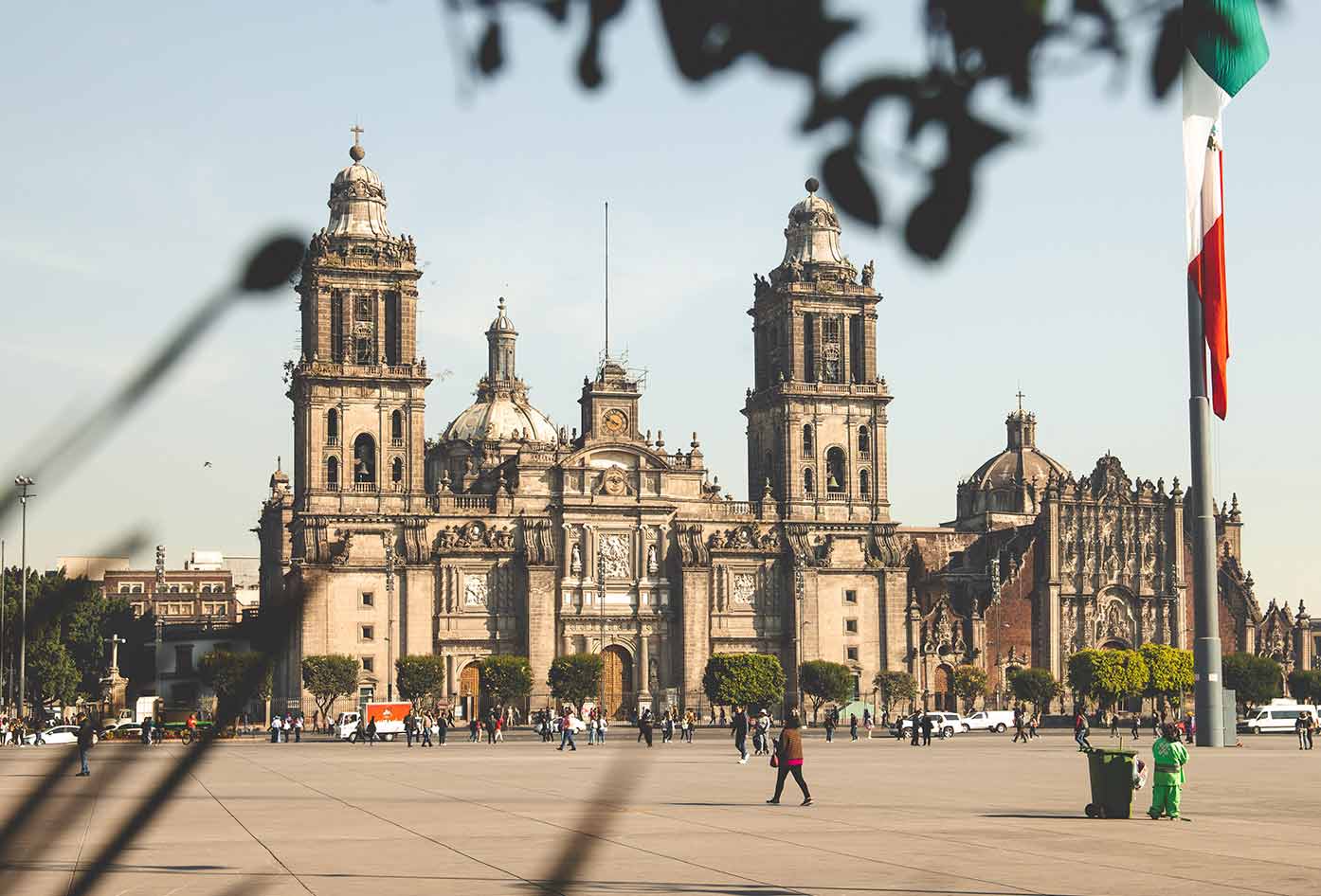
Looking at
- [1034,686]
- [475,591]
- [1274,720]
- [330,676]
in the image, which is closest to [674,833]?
[1274,720]

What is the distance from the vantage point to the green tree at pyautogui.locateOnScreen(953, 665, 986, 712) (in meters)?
100

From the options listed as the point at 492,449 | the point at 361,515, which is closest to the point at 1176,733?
the point at 361,515

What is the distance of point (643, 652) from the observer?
98.0 meters

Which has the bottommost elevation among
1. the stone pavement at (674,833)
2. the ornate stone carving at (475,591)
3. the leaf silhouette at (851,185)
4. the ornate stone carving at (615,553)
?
the stone pavement at (674,833)

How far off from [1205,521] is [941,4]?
47.0 metres

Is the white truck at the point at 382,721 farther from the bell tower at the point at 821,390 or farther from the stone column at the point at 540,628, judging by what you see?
the bell tower at the point at 821,390

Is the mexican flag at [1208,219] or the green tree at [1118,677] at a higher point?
the mexican flag at [1208,219]

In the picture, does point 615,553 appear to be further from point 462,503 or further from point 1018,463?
point 1018,463

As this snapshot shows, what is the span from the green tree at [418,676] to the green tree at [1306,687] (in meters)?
43.7

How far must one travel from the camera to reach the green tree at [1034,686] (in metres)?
95.9

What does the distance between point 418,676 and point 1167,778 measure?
66448mm

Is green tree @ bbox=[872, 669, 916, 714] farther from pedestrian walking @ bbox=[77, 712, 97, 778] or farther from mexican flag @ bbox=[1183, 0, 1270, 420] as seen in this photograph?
pedestrian walking @ bbox=[77, 712, 97, 778]

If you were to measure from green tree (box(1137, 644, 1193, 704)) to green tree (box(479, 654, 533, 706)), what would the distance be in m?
27.9

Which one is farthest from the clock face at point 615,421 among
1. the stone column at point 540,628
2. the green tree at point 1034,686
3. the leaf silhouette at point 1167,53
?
the leaf silhouette at point 1167,53
